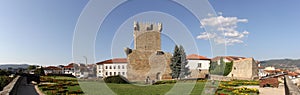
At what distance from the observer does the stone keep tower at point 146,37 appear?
113 feet

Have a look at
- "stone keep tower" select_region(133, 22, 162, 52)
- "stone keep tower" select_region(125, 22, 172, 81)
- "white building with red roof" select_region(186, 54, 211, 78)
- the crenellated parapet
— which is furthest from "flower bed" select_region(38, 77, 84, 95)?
"white building with red roof" select_region(186, 54, 211, 78)

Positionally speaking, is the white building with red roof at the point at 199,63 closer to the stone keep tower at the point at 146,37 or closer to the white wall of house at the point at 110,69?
the stone keep tower at the point at 146,37

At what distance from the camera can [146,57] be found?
33.5m

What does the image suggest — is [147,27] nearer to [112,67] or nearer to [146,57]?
[146,57]

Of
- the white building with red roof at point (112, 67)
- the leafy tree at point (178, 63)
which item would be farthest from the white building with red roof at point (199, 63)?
the white building with red roof at point (112, 67)

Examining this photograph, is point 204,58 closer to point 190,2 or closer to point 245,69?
point 245,69

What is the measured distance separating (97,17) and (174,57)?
78.7 ft

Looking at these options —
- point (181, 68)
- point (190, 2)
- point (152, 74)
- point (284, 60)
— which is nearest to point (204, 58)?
point (181, 68)

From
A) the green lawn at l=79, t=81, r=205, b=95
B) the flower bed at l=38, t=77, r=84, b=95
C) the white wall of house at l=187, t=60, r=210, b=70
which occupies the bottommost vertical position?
the green lawn at l=79, t=81, r=205, b=95

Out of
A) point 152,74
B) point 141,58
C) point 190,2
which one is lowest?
point 152,74

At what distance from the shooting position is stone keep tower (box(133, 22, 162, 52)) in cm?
3456

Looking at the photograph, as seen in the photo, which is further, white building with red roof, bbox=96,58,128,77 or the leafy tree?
white building with red roof, bbox=96,58,128,77

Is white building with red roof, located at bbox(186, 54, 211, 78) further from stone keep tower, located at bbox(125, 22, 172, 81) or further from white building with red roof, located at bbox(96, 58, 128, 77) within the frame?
white building with red roof, located at bbox(96, 58, 128, 77)

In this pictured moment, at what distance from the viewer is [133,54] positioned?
107ft
